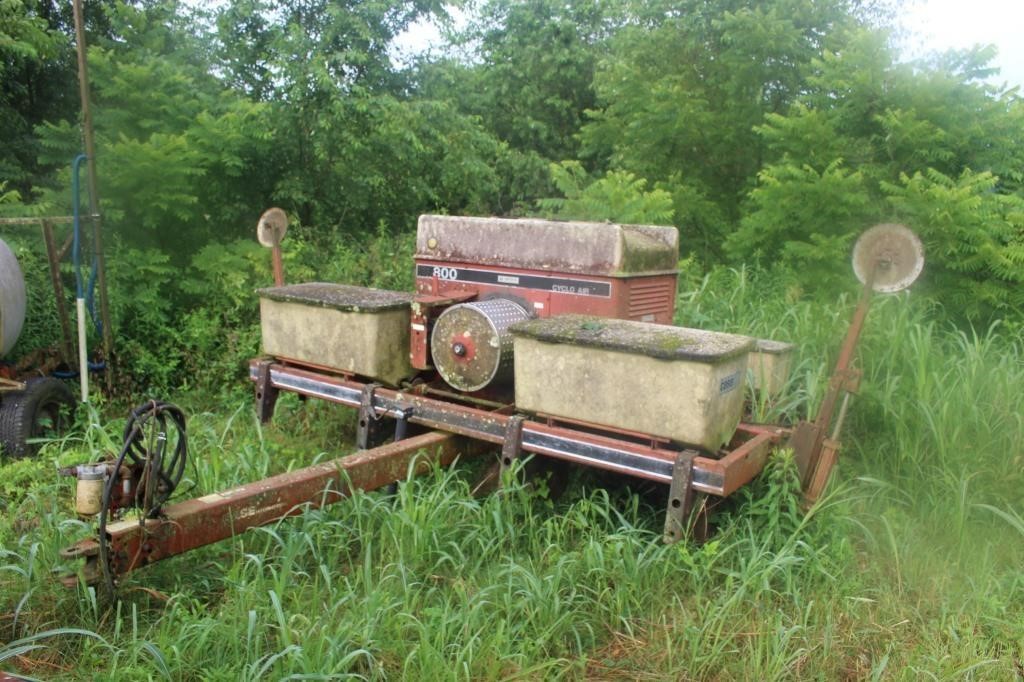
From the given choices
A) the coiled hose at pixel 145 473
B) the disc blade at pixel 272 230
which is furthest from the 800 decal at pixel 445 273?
the coiled hose at pixel 145 473

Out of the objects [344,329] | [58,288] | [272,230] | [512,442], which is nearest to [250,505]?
[512,442]

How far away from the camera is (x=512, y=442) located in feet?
13.0

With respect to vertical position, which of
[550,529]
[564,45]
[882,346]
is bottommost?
[550,529]

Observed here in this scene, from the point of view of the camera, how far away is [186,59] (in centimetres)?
918

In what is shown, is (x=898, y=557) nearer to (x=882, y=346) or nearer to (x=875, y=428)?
(x=875, y=428)

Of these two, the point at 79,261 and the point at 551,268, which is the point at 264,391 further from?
the point at 551,268

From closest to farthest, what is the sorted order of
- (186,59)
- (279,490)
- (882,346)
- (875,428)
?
(279,490)
(875,428)
(882,346)
(186,59)

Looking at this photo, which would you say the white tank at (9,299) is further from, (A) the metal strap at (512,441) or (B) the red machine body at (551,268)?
(A) the metal strap at (512,441)

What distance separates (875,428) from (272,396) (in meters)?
3.43

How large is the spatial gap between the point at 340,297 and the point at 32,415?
201cm

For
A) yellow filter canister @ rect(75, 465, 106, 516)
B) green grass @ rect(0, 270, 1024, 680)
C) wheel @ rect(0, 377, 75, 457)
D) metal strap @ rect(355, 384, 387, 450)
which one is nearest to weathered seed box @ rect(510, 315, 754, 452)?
green grass @ rect(0, 270, 1024, 680)

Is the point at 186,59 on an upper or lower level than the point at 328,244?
upper

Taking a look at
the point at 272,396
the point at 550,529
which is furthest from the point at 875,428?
the point at 272,396

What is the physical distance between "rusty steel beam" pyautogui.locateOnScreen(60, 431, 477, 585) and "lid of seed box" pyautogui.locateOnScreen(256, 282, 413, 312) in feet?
2.64
